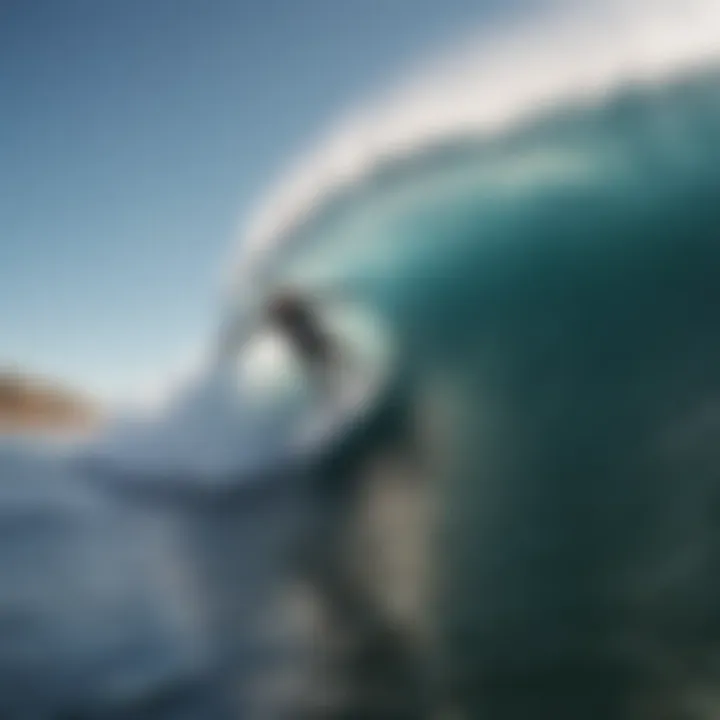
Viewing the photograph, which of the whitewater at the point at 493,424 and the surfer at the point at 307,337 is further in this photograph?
the surfer at the point at 307,337

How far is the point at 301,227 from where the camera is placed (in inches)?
69.1

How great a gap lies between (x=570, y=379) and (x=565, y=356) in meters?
0.04

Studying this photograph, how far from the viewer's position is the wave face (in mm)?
1521

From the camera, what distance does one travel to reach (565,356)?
5.37 feet

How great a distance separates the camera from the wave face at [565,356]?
59.9 inches

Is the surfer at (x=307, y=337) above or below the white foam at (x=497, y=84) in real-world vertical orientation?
below

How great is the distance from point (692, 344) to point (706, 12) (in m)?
0.59

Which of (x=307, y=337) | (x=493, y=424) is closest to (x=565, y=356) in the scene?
(x=493, y=424)

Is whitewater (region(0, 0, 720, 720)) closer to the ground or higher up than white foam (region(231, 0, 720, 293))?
closer to the ground

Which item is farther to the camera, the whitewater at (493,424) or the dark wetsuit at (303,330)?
the dark wetsuit at (303,330)

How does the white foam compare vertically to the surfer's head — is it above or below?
above

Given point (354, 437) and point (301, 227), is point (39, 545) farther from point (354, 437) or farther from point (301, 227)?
point (301, 227)

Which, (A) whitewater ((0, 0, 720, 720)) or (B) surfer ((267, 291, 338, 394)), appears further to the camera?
(B) surfer ((267, 291, 338, 394))

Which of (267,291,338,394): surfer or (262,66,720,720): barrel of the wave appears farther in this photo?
(267,291,338,394): surfer
